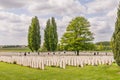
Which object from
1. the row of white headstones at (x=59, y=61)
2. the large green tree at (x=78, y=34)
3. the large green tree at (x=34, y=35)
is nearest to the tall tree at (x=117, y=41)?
the row of white headstones at (x=59, y=61)

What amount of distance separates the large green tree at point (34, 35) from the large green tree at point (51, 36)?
2867 mm

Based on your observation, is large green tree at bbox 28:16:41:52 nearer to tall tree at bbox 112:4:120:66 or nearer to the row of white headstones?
the row of white headstones

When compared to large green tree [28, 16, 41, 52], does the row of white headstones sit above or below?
below

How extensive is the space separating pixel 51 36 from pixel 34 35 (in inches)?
185

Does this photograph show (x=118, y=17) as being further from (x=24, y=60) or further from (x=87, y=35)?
(x=87, y=35)

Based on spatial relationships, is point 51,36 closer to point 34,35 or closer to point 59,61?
point 34,35

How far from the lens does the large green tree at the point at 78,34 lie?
187 ft

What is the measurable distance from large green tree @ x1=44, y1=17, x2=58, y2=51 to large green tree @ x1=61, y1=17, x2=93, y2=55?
15437 mm

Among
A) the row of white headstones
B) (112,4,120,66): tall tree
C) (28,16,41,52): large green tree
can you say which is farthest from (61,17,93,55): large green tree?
(112,4,120,66): tall tree

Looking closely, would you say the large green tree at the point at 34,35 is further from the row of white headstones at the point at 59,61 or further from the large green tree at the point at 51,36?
the row of white headstones at the point at 59,61

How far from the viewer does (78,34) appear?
57.8m

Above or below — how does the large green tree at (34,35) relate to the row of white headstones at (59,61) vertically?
above

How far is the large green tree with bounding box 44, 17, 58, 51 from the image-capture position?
73.2 m

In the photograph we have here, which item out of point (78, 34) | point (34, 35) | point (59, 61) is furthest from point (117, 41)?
point (34, 35)
